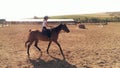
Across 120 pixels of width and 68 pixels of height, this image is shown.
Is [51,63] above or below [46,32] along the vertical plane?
below

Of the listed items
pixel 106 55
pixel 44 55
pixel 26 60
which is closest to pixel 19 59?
pixel 26 60

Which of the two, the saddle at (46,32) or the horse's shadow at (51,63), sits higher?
the saddle at (46,32)

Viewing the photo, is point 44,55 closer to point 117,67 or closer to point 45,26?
point 45,26

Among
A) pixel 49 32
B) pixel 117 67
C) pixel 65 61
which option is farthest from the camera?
pixel 49 32

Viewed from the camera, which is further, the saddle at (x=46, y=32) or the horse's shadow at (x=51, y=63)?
the saddle at (x=46, y=32)

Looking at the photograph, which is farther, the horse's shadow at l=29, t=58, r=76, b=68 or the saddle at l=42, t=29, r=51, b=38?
the saddle at l=42, t=29, r=51, b=38

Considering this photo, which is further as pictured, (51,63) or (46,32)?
(46,32)

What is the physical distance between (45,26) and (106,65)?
4.09 m

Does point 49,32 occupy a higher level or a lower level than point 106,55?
higher

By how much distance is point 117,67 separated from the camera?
10133mm

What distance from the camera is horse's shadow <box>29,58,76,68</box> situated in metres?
10.4

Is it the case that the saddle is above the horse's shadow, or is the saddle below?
above

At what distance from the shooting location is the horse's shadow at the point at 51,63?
34.3ft

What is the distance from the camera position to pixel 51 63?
1101cm
